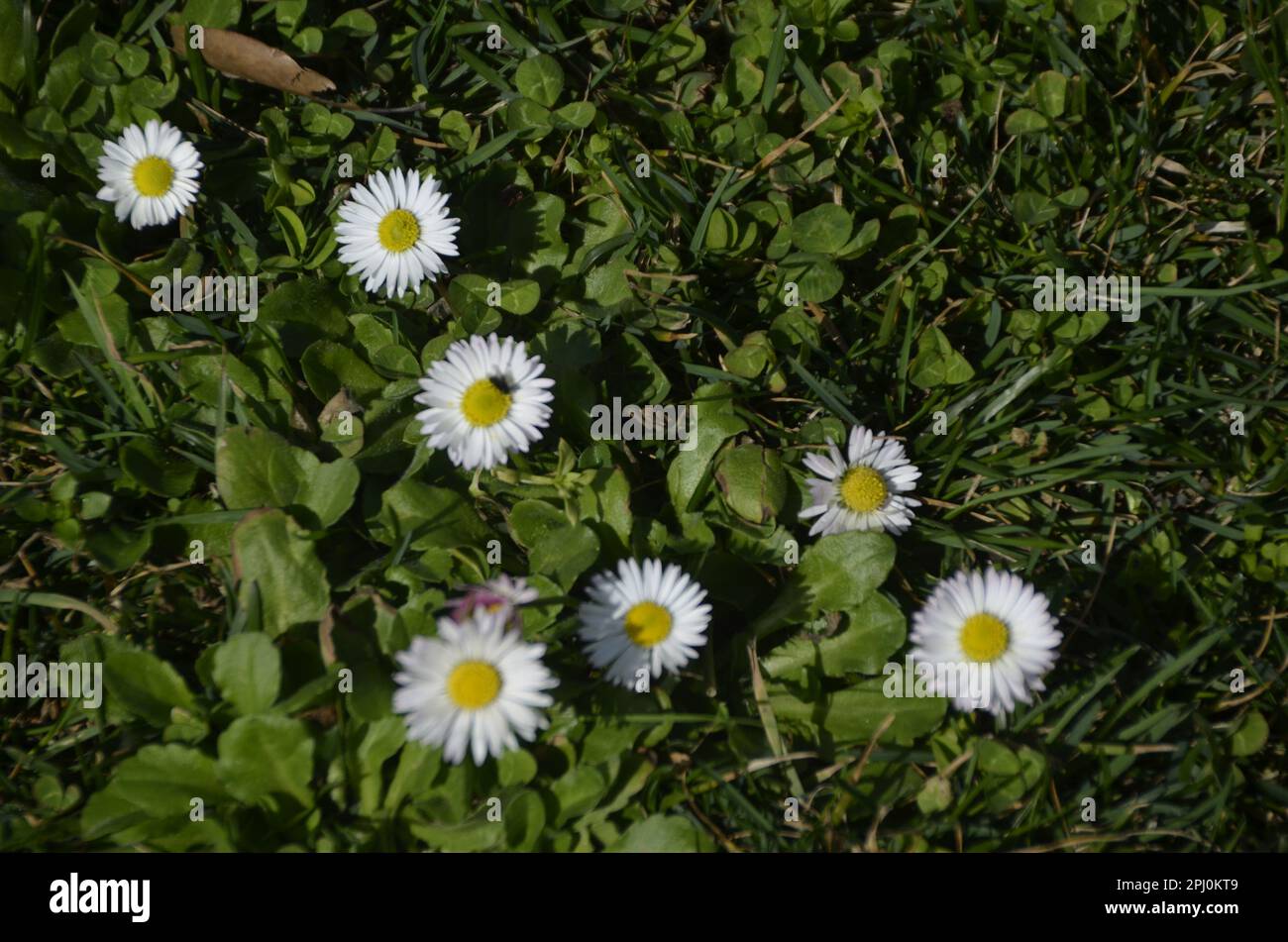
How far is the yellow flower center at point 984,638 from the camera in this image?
2342 mm

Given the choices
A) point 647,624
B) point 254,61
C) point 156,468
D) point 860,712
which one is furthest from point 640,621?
point 254,61

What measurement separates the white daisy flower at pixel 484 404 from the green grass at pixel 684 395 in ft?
0.41

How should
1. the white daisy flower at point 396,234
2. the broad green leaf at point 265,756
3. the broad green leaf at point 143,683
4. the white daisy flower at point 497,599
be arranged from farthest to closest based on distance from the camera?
the white daisy flower at point 396,234 → the broad green leaf at point 143,683 → the broad green leaf at point 265,756 → the white daisy flower at point 497,599

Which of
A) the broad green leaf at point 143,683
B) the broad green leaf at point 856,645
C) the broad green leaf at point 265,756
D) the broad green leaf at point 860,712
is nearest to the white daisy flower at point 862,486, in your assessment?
the broad green leaf at point 856,645

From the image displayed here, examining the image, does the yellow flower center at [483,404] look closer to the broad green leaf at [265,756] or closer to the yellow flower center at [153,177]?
the broad green leaf at [265,756]

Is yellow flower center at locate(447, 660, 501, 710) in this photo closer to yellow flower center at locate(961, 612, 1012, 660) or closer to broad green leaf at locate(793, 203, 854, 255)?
yellow flower center at locate(961, 612, 1012, 660)

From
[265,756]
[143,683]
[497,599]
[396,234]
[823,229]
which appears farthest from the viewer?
[823,229]

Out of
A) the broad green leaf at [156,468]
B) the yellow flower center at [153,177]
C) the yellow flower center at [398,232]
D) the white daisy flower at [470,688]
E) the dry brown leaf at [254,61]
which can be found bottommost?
the white daisy flower at [470,688]

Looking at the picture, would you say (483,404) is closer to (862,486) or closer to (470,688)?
(470,688)

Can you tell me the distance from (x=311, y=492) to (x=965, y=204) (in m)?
1.90

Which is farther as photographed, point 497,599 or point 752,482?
point 752,482

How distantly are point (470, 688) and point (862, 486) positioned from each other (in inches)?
41.3

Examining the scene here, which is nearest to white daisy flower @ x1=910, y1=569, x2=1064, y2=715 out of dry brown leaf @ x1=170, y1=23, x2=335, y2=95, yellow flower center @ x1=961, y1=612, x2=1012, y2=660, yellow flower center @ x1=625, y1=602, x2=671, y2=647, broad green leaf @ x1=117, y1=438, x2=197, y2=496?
yellow flower center @ x1=961, y1=612, x2=1012, y2=660

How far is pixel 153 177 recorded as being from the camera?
260 centimetres
